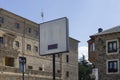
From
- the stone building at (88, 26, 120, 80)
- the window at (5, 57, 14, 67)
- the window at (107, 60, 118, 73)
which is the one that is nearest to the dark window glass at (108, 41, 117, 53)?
the stone building at (88, 26, 120, 80)

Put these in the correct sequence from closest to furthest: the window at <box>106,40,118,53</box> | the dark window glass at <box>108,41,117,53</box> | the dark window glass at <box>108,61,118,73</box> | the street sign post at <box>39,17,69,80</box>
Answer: the street sign post at <box>39,17,69,80</box> → the dark window glass at <box>108,61,118,73</box> → the window at <box>106,40,118,53</box> → the dark window glass at <box>108,41,117,53</box>

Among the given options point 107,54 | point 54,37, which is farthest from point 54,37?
point 107,54

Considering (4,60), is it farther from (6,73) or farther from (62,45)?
(62,45)

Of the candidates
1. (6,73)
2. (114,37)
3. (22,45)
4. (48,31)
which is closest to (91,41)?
(114,37)

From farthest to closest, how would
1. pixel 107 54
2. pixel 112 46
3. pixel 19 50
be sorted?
1. pixel 19 50
2. pixel 107 54
3. pixel 112 46

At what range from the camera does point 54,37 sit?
389 inches

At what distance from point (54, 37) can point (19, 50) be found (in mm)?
46990

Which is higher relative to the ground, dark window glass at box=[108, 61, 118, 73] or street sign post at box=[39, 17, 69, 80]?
street sign post at box=[39, 17, 69, 80]

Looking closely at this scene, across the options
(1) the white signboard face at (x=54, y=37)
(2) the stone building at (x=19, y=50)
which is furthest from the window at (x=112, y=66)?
(1) the white signboard face at (x=54, y=37)

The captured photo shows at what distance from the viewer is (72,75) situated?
73.6 meters

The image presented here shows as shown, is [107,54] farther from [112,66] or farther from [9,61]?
[9,61]

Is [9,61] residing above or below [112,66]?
above

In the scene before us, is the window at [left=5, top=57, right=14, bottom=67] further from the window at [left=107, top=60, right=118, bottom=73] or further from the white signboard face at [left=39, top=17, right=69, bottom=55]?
the white signboard face at [left=39, top=17, right=69, bottom=55]

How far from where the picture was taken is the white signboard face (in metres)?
9.45
